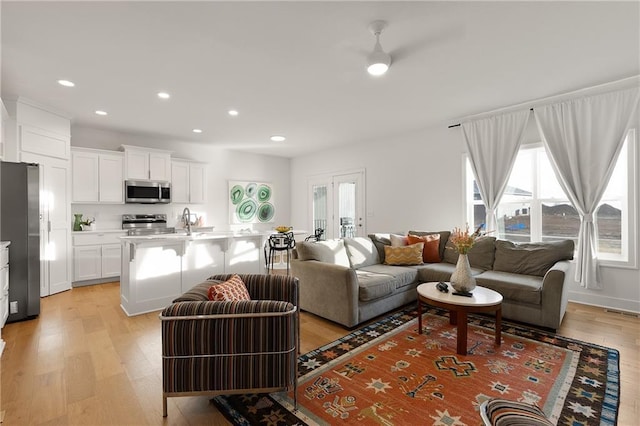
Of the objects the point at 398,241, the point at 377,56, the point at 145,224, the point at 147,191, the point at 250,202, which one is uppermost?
the point at 377,56

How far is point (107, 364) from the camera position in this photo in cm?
236

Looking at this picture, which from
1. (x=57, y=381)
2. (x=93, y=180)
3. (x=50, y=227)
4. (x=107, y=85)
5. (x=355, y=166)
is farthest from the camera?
(x=355, y=166)

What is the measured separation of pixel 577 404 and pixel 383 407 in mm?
1224

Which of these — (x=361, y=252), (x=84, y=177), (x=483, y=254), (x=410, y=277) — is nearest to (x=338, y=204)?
(x=361, y=252)

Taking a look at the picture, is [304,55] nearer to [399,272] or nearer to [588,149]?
[399,272]

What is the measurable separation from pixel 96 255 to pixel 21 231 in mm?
1780

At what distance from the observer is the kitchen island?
11.3 ft

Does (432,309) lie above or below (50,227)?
below

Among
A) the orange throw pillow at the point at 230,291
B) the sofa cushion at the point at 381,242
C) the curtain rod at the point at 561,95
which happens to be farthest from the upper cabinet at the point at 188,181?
the curtain rod at the point at 561,95

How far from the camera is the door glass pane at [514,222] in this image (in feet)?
14.2

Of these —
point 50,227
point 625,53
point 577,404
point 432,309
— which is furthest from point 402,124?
point 50,227

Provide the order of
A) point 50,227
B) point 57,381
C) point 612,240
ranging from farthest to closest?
point 50,227 → point 612,240 → point 57,381

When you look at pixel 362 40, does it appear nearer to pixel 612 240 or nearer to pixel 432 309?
pixel 432 309

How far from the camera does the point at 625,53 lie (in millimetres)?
2758
